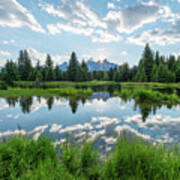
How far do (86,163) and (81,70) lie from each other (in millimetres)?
72544

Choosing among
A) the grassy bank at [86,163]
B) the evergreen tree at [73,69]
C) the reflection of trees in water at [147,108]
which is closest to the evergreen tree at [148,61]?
the evergreen tree at [73,69]

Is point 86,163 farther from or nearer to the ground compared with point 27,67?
nearer to the ground

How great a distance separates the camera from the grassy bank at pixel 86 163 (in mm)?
2574

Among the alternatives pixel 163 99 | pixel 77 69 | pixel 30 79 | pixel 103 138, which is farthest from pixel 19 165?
pixel 30 79

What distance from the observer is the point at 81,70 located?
74.4 m

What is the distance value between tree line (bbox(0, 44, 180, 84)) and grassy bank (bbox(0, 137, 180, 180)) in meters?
54.7

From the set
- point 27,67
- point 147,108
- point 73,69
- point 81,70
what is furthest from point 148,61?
point 27,67

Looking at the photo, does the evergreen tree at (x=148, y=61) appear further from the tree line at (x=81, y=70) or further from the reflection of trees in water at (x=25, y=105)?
the reflection of trees in water at (x=25, y=105)

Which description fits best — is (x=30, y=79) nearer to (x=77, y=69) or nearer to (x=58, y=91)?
(x=77, y=69)

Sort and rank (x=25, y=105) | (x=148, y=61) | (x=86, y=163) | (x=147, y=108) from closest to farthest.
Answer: (x=86, y=163) → (x=147, y=108) → (x=25, y=105) → (x=148, y=61)

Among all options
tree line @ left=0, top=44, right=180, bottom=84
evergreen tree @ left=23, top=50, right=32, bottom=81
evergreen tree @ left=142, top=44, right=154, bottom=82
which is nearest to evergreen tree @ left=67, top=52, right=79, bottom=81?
tree line @ left=0, top=44, right=180, bottom=84

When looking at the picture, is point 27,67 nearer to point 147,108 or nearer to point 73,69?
point 73,69

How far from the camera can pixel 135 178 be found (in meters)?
2.65

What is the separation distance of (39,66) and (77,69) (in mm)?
25037
